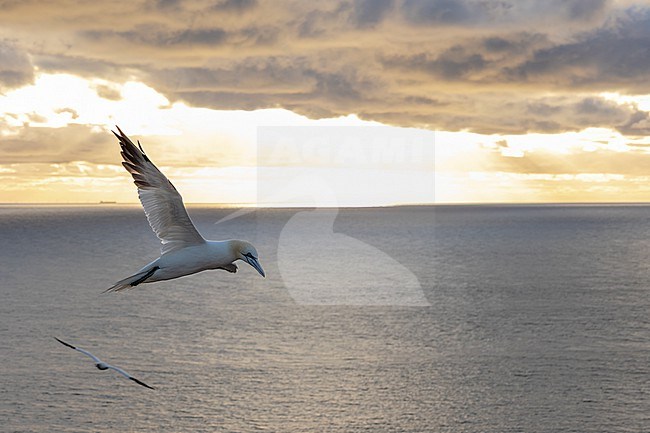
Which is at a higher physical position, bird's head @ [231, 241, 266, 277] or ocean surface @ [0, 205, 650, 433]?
bird's head @ [231, 241, 266, 277]

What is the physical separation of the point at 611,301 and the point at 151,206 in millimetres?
192743

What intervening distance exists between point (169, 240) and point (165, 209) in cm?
63

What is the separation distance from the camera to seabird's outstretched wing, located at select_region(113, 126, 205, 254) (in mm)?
13906

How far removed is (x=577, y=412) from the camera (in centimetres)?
12912

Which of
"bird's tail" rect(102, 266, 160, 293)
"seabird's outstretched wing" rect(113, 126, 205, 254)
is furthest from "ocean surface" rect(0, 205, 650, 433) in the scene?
"bird's tail" rect(102, 266, 160, 293)

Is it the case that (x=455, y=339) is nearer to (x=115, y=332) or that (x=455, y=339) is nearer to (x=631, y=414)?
(x=631, y=414)

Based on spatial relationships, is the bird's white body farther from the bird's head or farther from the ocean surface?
the ocean surface

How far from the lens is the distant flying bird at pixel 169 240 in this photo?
43.9 feet

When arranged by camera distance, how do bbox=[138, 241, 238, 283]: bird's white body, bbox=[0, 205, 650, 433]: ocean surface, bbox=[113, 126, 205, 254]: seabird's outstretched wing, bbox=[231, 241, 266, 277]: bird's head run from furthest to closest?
bbox=[0, 205, 650, 433]: ocean surface, bbox=[113, 126, 205, 254]: seabird's outstretched wing, bbox=[138, 241, 238, 283]: bird's white body, bbox=[231, 241, 266, 277]: bird's head

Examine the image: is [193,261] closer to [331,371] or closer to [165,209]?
[165,209]

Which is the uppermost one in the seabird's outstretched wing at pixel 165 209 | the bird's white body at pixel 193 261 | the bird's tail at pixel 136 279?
the seabird's outstretched wing at pixel 165 209

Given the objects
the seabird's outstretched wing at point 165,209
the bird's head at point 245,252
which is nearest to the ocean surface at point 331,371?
the seabird's outstretched wing at point 165,209

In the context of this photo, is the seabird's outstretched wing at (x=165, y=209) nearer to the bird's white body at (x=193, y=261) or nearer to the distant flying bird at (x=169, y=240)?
the distant flying bird at (x=169, y=240)

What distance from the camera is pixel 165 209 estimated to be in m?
14.3
